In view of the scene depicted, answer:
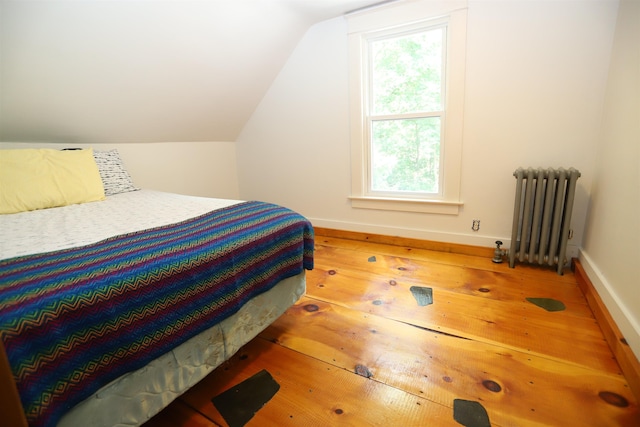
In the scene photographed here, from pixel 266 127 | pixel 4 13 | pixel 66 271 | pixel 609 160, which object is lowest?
pixel 66 271

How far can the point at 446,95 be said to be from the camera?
94.7 inches

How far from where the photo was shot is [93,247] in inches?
40.3

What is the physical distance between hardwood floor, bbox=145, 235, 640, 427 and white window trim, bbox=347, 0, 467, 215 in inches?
32.2

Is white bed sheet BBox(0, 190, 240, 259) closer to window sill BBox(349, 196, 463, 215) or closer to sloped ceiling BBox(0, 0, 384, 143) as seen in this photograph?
sloped ceiling BBox(0, 0, 384, 143)

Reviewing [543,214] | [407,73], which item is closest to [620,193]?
[543,214]

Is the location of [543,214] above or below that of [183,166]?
below

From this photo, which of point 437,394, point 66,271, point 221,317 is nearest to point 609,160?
point 437,394

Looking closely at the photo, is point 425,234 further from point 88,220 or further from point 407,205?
point 88,220

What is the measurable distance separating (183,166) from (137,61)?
4.17 feet

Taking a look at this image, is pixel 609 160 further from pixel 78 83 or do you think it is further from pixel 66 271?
pixel 78 83

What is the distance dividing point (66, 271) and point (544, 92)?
285 centimetres

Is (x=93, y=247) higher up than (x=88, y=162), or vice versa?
(x=88, y=162)

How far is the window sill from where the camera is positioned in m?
2.56

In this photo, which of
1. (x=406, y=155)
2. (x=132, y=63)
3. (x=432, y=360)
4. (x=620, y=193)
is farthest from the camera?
(x=406, y=155)
